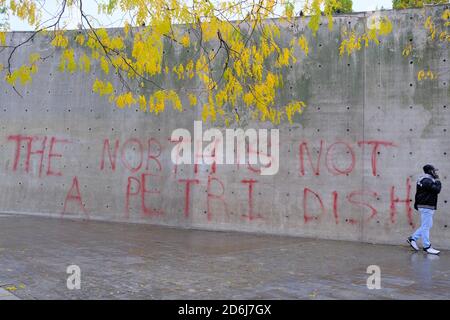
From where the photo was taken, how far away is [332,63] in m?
10.6

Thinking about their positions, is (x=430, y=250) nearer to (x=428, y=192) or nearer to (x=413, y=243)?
(x=413, y=243)

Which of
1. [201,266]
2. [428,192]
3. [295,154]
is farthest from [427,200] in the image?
[201,266]

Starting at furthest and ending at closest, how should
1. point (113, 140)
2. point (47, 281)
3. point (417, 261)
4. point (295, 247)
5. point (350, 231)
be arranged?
point (113, 140) → point (350, 231) → point (295, 247) → point (417, 261) → point (47, 281)

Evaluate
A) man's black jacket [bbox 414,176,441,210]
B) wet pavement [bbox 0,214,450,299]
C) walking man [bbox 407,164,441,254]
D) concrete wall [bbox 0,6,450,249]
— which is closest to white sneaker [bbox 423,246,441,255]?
walking man [bbox 407,164,441,254]

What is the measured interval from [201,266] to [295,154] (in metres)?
4.07

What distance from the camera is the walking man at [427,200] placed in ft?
29.0

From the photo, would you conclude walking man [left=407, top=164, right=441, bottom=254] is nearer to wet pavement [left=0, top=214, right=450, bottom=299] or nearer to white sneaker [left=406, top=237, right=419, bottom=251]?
white sneaker [left=406, top=237, right=419, bottom=251]

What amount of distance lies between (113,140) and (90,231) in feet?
8.25

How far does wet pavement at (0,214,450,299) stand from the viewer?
6020 millimetres

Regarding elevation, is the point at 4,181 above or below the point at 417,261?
above

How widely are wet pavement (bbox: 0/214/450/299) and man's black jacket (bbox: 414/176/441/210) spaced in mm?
887

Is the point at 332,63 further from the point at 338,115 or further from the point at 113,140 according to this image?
the point at 113,140
